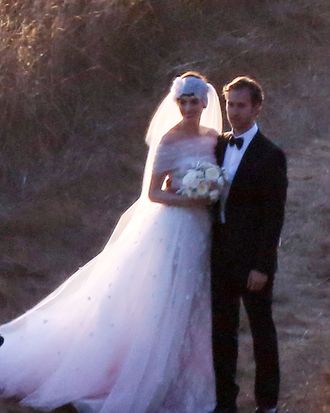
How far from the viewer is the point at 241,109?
6.13 meters

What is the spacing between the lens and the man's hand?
6152mm

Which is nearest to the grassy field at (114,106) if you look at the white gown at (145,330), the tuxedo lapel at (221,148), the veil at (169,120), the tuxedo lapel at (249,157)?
the white gown at (145,330)

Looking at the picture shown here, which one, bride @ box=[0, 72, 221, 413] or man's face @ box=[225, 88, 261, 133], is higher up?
man's face @ box=[225, 88, 261, 133]

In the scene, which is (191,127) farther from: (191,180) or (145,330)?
(145,330)

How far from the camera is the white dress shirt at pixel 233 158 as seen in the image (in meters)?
6.18

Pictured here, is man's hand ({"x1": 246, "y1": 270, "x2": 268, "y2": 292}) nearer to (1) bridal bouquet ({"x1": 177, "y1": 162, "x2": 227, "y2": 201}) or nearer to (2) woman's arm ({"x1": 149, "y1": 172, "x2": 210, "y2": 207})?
(1) bridal bouquet ({"x1": 177, "y1": 162, "x2": 227, "y2": 201})

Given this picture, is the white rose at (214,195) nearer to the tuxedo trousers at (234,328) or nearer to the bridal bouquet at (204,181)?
the bridal bouquet at (204,181)

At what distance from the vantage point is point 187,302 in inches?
265

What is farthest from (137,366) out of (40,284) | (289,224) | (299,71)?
(299,71)

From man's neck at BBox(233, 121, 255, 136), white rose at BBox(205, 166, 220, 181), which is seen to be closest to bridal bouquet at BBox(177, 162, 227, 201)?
white rose at BBox(205, 166, 220, 181)

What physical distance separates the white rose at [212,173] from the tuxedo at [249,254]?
0.10 metres

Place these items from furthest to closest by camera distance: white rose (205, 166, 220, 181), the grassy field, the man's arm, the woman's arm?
the grassy field, the woman's arm, white rose (205, 166, 220, 181), the man's arm

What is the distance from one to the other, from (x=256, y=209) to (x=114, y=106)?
670cm

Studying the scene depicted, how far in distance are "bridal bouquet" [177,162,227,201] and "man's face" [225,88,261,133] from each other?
0.28 m
